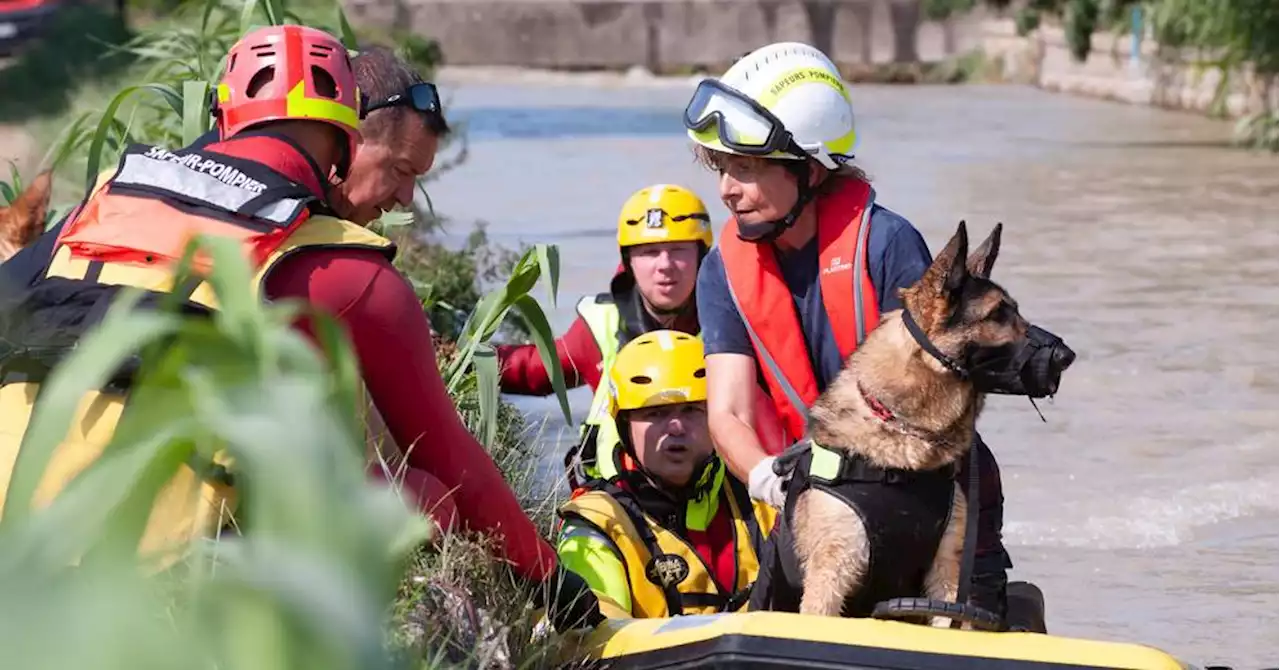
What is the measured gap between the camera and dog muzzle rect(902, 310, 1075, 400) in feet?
16.1

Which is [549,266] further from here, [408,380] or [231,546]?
[231,546]

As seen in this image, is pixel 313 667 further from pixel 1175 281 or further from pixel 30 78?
pixel 1175 281

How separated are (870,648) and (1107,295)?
1113 centimetres

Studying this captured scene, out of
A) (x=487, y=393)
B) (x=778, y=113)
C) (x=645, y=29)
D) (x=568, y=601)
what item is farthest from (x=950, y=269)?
(x=645, y=29)

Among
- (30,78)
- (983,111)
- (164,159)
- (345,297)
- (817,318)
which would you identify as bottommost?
(983,111)

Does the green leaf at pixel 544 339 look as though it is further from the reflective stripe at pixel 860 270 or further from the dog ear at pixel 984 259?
the dog ear at pixel 984 259

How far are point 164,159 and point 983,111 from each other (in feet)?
103

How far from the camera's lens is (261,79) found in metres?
4.61

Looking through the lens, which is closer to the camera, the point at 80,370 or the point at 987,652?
the point at 80,370

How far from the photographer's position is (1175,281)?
15953 mm

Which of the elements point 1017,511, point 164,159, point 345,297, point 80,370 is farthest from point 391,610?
point 1017,511

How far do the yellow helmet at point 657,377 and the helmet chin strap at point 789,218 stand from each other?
917 millimetres

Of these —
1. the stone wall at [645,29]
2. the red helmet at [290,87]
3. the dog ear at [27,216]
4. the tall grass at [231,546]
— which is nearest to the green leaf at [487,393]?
the dog ear at [27,216]

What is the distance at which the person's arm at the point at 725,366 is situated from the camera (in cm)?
545
